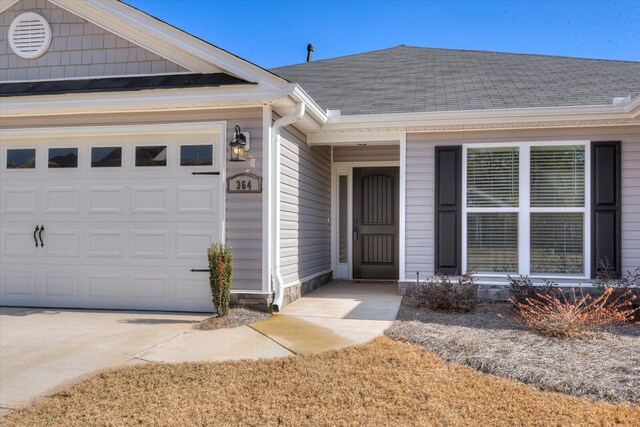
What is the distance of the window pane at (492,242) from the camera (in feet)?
23.2

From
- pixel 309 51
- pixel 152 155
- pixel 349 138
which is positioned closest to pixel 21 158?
pixel 152 155

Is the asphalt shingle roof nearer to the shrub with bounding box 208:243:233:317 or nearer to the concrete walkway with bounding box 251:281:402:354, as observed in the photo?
the concrete walkway with bounding box 251:281:402:354

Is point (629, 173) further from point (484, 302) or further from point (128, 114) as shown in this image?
point (128, 114)

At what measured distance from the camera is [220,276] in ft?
18.4

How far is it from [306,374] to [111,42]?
5.06m

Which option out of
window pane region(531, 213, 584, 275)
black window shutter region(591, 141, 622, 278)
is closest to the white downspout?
window pane region(531, 213, 584, 275)

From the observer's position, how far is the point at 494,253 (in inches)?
281

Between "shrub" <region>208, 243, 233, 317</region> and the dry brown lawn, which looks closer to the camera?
the dry brown lawn

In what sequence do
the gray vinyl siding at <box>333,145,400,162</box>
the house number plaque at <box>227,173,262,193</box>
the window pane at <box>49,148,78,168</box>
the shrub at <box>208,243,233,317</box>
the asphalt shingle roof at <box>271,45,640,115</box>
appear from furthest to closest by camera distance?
the gray vinyl siding at <box>333,145,400,162</box>
the asphalt shingle roof at <box>271,45,640,115</box>
the window pane at <box>49,148,78,168</box>
the house number plaque at <box>227,173,262,193</box>
the shrub at <box>208,243,233,317</box>

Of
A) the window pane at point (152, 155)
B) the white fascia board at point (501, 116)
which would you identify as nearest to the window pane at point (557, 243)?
the white fascia board at point (501, 116)

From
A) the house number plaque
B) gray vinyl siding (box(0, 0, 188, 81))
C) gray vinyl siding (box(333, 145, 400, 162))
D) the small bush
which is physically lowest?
the small bush

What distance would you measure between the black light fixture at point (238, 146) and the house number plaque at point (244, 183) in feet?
0.69

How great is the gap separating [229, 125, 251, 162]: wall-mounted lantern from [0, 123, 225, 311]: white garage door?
22 centimetres

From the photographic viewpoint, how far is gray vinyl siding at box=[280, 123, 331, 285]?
6.68 metres
